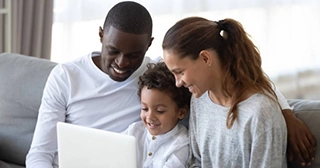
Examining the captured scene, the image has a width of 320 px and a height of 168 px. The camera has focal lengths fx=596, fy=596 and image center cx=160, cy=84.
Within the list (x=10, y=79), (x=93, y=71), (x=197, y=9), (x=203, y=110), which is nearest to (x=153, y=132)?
(x=203, y=110)

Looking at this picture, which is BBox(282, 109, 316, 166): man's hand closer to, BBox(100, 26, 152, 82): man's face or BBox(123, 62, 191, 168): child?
BBox(123, 62, 191, 168): child

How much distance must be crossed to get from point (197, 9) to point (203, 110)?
1.53 meters

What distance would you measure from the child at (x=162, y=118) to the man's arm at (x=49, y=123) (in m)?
0.30

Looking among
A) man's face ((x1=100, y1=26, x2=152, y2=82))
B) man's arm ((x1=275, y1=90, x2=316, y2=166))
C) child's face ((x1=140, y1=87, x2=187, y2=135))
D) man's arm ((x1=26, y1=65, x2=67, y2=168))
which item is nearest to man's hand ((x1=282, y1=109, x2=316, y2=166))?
man's arm ((x1=275, y1=90, x2=316, y2=166))

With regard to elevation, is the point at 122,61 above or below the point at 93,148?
above

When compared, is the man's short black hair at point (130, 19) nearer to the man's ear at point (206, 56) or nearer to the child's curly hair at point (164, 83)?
the child's curly hair at point (164, 83)

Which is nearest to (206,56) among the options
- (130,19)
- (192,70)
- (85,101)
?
(192,70)

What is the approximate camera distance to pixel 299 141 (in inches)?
65.0

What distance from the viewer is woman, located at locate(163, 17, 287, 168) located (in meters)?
1.60

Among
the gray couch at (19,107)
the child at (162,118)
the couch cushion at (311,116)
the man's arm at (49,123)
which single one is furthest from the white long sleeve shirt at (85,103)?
the couch cushion at (311,116)

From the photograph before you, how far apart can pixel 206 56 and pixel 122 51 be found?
0.35m

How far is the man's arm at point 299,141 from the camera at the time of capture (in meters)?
1.64

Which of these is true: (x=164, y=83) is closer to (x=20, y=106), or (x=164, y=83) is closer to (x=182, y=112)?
(x=182, y=112)

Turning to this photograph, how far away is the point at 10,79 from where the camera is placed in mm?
2311
